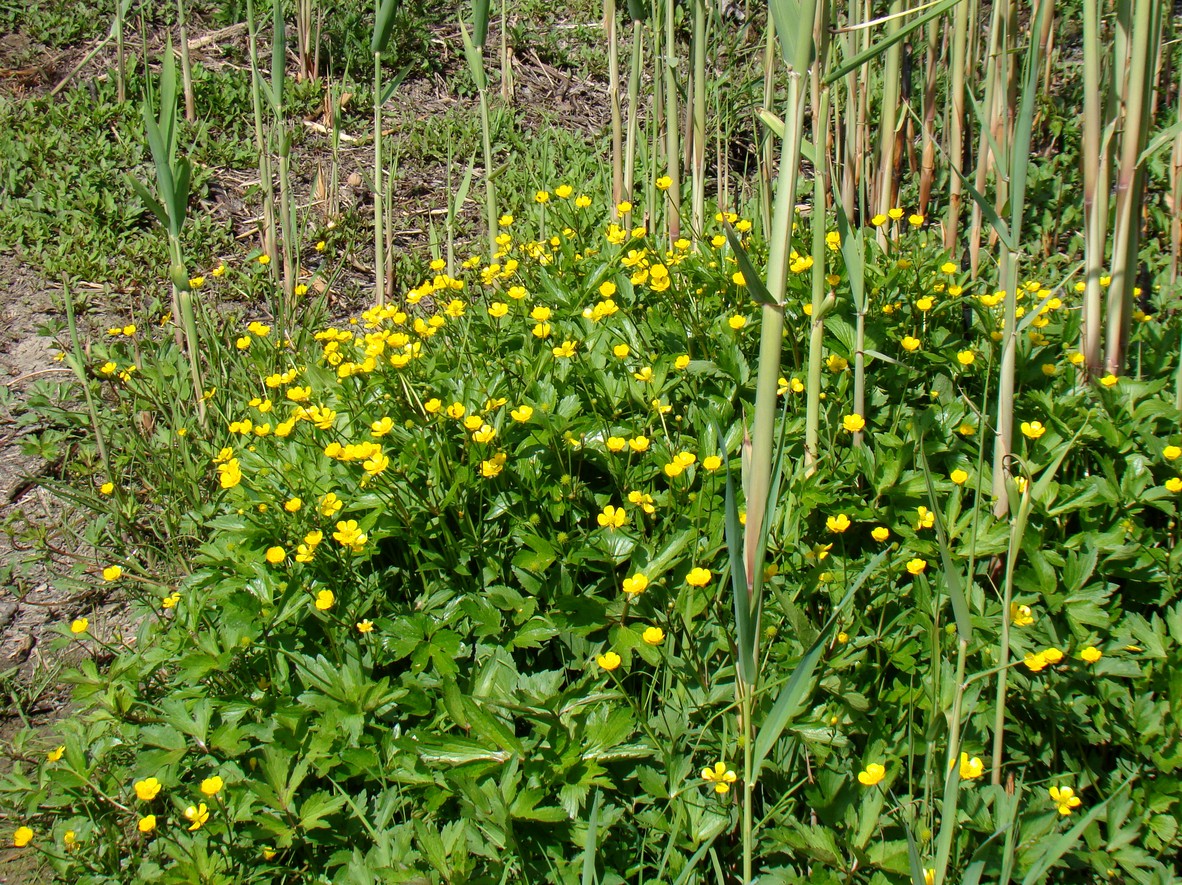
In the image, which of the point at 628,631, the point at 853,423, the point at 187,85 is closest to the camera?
the point at 628,631

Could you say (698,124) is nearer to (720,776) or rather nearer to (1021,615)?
(1021,615)

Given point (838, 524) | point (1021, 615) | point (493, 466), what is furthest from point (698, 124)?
point (1021, 615)

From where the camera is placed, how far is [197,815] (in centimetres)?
154

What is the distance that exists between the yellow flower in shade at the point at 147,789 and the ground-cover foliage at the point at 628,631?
0.20ft

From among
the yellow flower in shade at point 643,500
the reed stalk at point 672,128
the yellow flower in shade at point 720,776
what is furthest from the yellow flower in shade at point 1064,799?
the reed stalk at point 672,128

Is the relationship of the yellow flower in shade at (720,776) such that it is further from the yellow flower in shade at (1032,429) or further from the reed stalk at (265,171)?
the reed stalk at (265,171)

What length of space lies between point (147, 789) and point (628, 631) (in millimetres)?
825

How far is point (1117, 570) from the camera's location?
5.78ft

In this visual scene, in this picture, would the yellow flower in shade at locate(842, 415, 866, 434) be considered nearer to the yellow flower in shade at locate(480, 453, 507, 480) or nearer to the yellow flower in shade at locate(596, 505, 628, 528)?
the yellow flower in shade at locate(596, 505, 628, 528)

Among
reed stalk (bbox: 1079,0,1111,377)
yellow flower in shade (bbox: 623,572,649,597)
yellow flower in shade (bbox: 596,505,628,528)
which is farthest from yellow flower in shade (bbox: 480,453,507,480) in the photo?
reed stalk (bbox: 1079,0,1111,377)

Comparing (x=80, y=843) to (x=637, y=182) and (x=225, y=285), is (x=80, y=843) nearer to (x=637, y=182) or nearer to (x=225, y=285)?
(x=225, y=285)

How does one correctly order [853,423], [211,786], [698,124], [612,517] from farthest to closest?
1. [698,124]
2. [853,423]
3. [612,517]
4. [211,786]

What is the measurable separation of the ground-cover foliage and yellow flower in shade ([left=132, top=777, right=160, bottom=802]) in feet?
0.20

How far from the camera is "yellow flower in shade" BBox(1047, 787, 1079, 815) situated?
142cm
